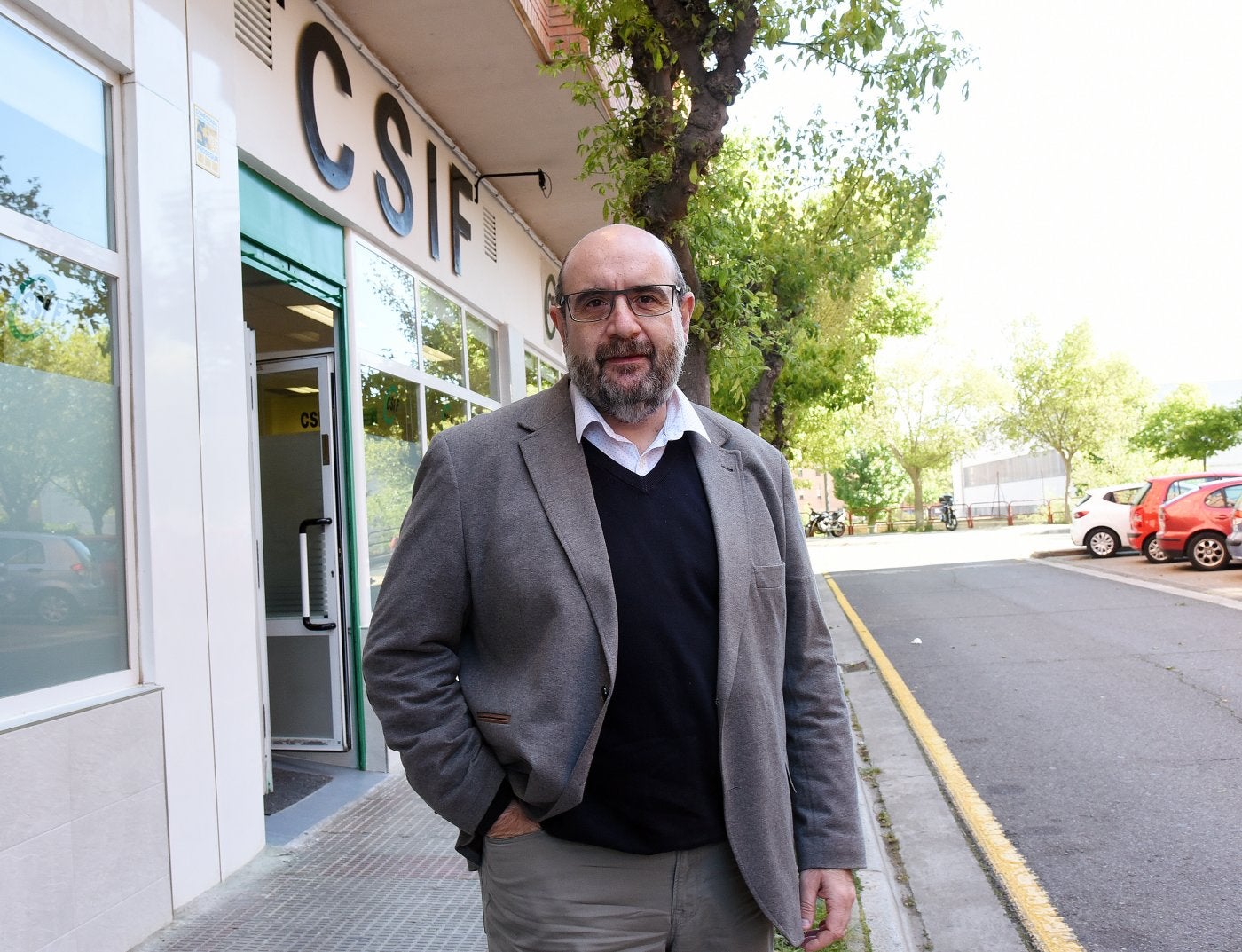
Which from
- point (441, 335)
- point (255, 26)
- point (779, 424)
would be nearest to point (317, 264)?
point (255, 26)

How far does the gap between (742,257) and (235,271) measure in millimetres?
5571

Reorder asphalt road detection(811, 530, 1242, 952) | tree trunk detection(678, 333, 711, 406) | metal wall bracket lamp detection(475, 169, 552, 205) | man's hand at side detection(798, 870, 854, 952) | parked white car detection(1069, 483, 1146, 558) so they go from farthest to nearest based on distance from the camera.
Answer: parked white car detection(1069, 483, 1146, 558) < metal wall bracket lamp detection(475, 169, 552, 205) < tree trunk detection(678, 333, 711, 406) < asphalt road detection(811, 530, 1242, 952) < man's hand at side detection(798, 870, 854, 952)

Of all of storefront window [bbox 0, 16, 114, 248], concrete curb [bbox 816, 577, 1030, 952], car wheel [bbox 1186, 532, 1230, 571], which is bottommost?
concrete curb [bbox 816, 577, 1030, 952]

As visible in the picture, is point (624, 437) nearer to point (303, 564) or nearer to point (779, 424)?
point (303, 564)

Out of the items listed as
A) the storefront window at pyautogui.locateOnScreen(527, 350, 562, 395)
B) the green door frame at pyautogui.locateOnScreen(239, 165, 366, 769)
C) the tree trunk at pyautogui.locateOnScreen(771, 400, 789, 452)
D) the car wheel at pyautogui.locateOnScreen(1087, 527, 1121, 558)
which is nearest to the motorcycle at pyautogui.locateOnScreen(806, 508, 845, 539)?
the car wheel at pyautogui.locateOnScreen(1087, 527, 1121, 558)

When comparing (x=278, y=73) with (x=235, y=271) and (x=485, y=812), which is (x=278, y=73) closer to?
(x=235, y=271)

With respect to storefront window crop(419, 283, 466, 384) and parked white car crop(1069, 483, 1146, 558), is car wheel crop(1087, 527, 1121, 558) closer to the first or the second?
parked white car crop(1069, 483, 1146, 558)

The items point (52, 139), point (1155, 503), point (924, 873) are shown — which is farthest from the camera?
point (1155, 503)

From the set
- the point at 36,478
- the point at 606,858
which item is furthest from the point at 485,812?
the point at 36,478

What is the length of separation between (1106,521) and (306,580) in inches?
763

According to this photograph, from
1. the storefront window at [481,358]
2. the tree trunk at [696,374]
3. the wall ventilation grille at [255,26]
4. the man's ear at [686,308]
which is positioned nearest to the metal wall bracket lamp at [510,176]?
the storefront window at [481,358]

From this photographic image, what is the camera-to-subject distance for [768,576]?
212 cm

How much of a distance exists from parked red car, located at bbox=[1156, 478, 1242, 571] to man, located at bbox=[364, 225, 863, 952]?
708 inches

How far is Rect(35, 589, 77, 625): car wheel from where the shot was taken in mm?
3717
